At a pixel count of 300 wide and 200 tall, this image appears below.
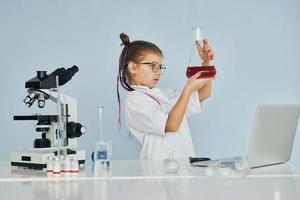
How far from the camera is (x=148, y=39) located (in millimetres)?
3309

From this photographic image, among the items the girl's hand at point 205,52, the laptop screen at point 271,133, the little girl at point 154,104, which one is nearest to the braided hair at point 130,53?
the little girl at point 154,104

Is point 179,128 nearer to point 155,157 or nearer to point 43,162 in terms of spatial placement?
point 155,157

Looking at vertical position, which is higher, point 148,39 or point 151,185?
point 148,39

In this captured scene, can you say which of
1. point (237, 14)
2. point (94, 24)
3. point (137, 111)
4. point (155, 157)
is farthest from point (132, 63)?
point (237, 14)

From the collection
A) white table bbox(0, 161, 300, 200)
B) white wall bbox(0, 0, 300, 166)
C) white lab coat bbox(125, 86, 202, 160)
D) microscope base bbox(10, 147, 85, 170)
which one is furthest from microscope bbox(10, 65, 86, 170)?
white wall bbox(0, 0, 300, 166)

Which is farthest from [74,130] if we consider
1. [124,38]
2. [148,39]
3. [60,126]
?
[148,39]

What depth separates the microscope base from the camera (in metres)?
1.97

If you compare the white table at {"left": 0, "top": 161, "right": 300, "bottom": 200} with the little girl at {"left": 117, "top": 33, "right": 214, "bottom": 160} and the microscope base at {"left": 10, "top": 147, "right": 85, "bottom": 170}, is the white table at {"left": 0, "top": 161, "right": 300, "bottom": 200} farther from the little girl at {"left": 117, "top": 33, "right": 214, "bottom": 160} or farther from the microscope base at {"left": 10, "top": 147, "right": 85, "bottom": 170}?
the little girl at {"left": 117, "top": 33, "right": 214, "bottom": 160}

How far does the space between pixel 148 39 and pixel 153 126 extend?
3.34 ft

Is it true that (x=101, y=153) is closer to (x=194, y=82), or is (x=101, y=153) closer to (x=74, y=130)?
(x=74, y=130)

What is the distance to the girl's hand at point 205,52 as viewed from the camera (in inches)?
98.6

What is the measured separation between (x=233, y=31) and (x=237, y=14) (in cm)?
11

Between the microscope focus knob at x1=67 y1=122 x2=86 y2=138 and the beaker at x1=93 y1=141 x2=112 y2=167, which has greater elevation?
the microscope focus knob at x1=67 y1=122 x2=86 y2=138

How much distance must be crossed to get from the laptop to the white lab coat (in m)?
0.45
